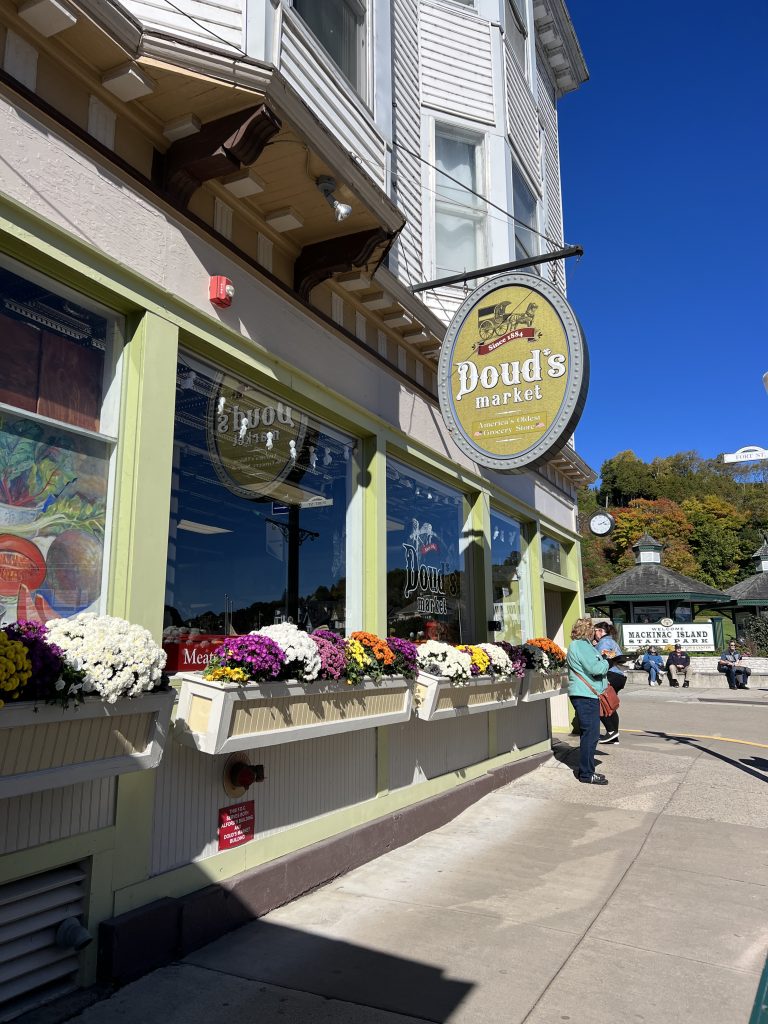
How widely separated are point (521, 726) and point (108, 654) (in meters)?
6.75

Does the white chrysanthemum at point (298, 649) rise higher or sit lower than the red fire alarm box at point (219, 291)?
lower

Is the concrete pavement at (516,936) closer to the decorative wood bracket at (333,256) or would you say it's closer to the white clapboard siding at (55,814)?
the white clapboard siding at (55,814)

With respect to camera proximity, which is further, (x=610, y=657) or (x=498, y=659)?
(x=610, y=657)

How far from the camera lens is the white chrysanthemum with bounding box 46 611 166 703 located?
3.07 m

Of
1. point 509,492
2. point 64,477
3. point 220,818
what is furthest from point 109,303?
point 509,492

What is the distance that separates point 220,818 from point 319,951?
0.87 meters

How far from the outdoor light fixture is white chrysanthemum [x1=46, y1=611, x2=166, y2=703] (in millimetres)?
3116

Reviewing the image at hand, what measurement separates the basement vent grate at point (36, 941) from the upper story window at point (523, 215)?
8980 mm

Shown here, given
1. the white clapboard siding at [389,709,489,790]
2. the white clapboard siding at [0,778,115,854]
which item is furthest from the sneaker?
the white clapboard siding at [0,778,115,854]

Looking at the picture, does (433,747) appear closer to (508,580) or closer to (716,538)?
(508,580)

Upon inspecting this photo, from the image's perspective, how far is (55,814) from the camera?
10.8 feet

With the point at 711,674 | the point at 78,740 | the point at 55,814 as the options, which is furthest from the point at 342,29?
the point at 711,674

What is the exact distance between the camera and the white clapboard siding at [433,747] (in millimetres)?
6133

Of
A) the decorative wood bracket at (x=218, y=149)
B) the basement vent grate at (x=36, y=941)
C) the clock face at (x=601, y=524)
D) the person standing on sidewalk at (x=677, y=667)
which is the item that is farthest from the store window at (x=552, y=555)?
the person standing on sidewalk at (x=677, y=667)
